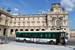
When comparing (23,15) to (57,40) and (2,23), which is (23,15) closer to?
(2,23)

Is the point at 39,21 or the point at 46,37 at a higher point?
the point at 39,21

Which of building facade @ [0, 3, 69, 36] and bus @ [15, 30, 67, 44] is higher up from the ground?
building facade @ [0, 3, 69, 36]

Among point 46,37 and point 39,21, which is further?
point 39,21

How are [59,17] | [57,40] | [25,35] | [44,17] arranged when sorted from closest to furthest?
[57,40] → [25,35] → [59,17] → [44,17]

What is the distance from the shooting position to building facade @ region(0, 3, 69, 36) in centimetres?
4479

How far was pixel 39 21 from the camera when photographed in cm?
5366

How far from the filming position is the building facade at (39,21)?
147 feet

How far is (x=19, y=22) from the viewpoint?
183ft

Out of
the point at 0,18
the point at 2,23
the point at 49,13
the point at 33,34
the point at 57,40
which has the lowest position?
the point at 57,40

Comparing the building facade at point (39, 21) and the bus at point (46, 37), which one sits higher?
the building facade at point (39, 21)

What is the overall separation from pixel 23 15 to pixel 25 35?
39.1 meters

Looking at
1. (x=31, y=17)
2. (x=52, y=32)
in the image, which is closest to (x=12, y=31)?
(x=31, y=17)

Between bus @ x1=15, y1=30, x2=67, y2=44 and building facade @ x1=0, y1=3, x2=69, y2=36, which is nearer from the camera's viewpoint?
bus @ x1=15, y1=30, x2=67, y2=44

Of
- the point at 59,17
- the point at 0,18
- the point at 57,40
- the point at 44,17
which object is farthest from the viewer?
the point at 44,17
